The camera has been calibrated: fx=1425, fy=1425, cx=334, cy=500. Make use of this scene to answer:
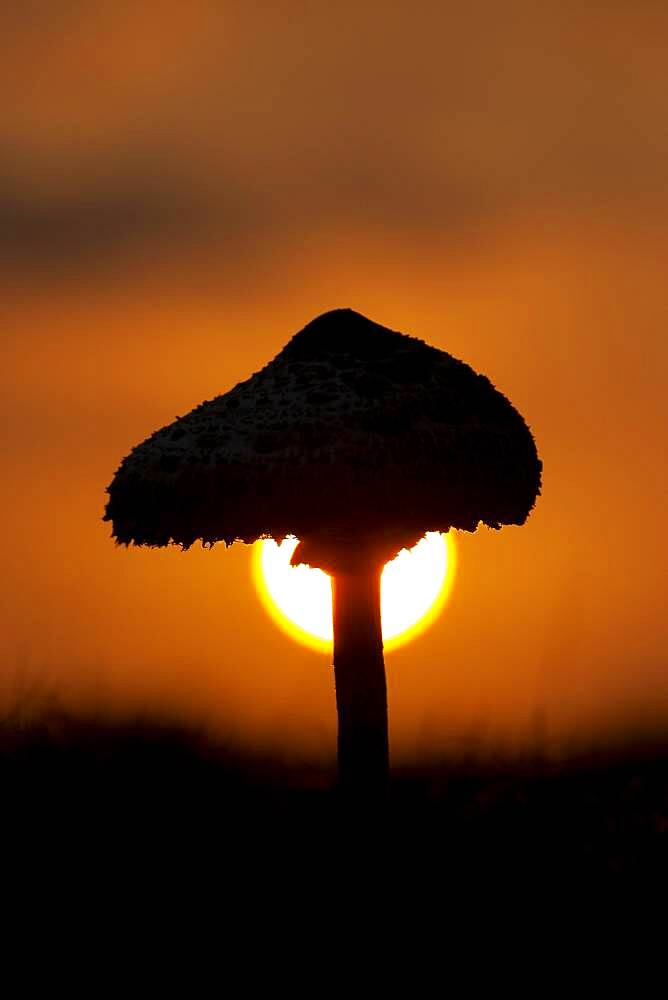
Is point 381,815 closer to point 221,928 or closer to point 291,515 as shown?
point 221,928

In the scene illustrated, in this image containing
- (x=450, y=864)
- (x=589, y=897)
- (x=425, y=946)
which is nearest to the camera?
(x=425, y=946)

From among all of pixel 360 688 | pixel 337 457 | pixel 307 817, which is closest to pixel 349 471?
pixel 337 457

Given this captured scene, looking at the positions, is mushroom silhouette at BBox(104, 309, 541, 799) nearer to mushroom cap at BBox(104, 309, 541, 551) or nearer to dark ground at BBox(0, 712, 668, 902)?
mushroom cap at BBox(104, 309, 541, 551)

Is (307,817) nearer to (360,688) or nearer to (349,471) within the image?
(360,688)

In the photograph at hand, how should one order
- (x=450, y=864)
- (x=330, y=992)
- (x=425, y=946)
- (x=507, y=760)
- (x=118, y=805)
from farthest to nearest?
(x=507, y=760) → (x=118, y=805) → (x=450, y=864) → (x=425, y=946) → (x=330, y=992)

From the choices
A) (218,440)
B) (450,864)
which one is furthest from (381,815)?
(218,440)
